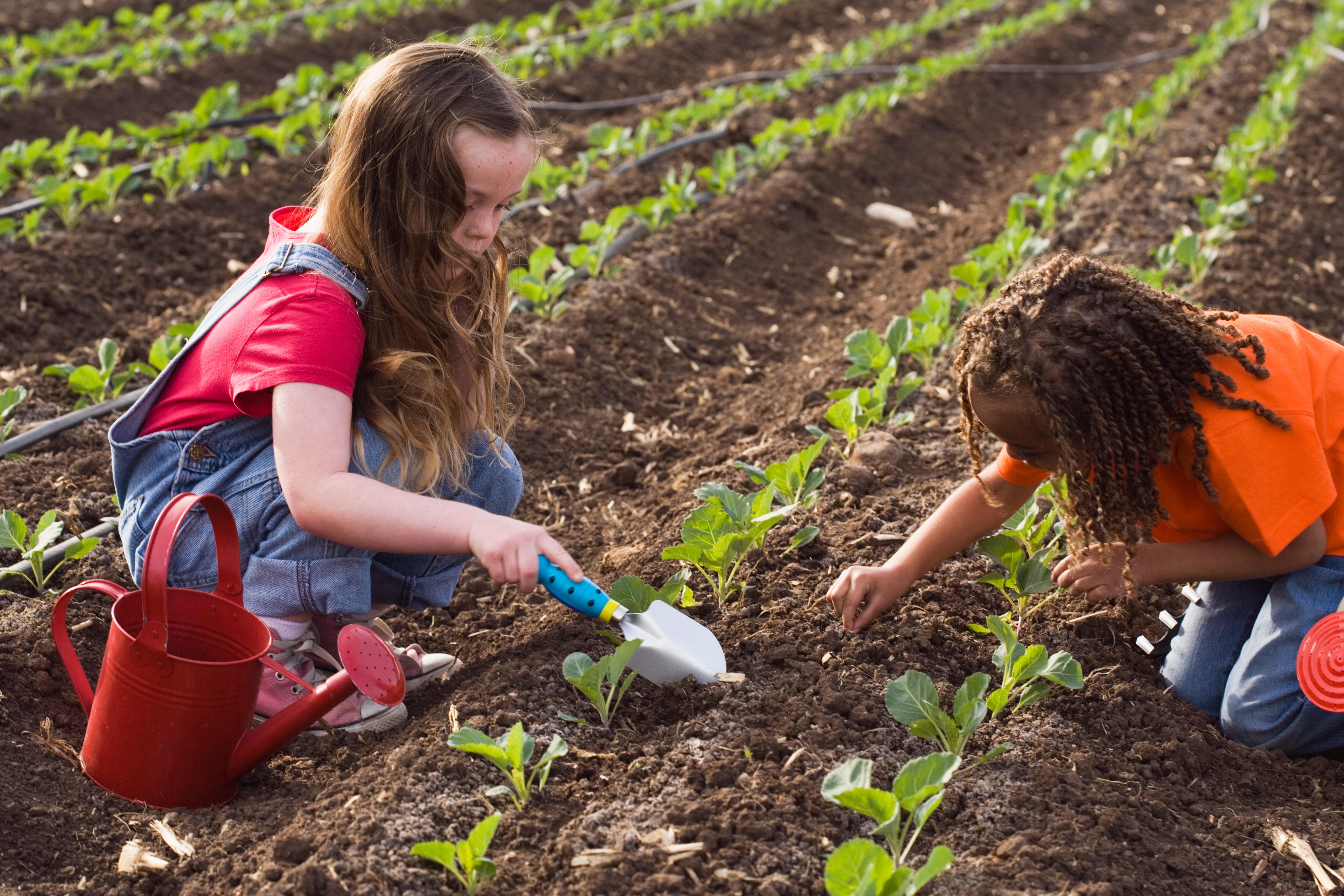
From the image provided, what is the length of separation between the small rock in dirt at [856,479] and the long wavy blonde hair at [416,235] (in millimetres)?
1159

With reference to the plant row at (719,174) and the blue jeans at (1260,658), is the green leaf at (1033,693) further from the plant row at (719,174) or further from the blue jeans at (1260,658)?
the plant row at (719,174)

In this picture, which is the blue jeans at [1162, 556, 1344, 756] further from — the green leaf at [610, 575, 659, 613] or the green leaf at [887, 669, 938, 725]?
the green leaf at [610, 575, 659, 613]

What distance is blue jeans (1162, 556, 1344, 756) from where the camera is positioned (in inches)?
92.3

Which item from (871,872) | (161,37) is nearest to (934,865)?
(871,872)

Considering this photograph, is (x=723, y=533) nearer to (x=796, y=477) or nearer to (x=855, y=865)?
(x=796, y=477)

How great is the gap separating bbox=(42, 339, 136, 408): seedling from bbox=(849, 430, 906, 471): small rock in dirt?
2266mm

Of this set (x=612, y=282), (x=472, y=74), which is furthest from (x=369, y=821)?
(x=612, y=282)

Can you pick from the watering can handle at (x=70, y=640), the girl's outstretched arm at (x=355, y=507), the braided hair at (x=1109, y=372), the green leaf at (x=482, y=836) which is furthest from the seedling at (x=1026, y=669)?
the watering can handle at (x=70, y=640)

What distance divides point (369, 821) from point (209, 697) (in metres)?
0.38

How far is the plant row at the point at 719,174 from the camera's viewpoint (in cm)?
438

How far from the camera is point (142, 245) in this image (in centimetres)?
515

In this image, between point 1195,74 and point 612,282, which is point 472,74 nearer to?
point 612,282

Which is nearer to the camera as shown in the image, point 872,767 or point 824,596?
point 872,767

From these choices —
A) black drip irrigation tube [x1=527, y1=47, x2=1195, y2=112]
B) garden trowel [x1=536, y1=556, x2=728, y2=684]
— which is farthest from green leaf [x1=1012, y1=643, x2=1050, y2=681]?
black drip irrigation tube [x1=527, y1=47, x2=1195, y2=112]
